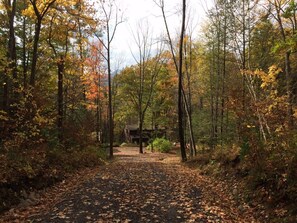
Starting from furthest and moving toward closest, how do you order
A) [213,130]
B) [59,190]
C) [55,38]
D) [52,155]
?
1. [213,130]
2. [55,38]
3. [52,155]
4. [59,190]

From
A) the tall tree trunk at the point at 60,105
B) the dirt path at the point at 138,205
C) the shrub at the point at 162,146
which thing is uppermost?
the tall tree trunk at the point at 60,105

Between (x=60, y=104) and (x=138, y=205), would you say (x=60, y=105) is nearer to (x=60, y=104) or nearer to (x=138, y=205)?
(x=60, y=104)

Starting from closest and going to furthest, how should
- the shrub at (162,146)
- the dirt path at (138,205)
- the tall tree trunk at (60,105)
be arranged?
the dirt path at (138,205) < the tall tree trunk at (60,105) < the shrub at (162,146)

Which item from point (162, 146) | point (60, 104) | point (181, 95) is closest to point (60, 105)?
point (60, 104)

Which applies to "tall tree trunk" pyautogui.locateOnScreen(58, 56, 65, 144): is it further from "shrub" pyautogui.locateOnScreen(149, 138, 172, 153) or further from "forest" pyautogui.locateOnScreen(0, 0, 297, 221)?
"shrub" pyautogui.locateOnScreen(149, 138, 172, 153)

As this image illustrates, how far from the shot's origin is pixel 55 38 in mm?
16484

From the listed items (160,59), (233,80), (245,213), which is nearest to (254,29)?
(233,80)

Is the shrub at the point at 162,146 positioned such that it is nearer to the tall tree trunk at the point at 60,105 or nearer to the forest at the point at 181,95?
the forest at the point at 181,95

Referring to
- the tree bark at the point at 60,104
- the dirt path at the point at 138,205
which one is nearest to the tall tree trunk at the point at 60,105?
the tree bark at the point at 60,104

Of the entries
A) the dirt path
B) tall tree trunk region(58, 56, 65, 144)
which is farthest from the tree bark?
the dirt path

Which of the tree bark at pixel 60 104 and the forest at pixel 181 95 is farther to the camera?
the tree bark at pixel 60 104

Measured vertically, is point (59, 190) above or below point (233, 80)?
below

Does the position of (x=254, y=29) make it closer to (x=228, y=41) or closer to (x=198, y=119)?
(x=228, y=41)

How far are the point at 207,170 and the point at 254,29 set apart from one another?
8143mm
